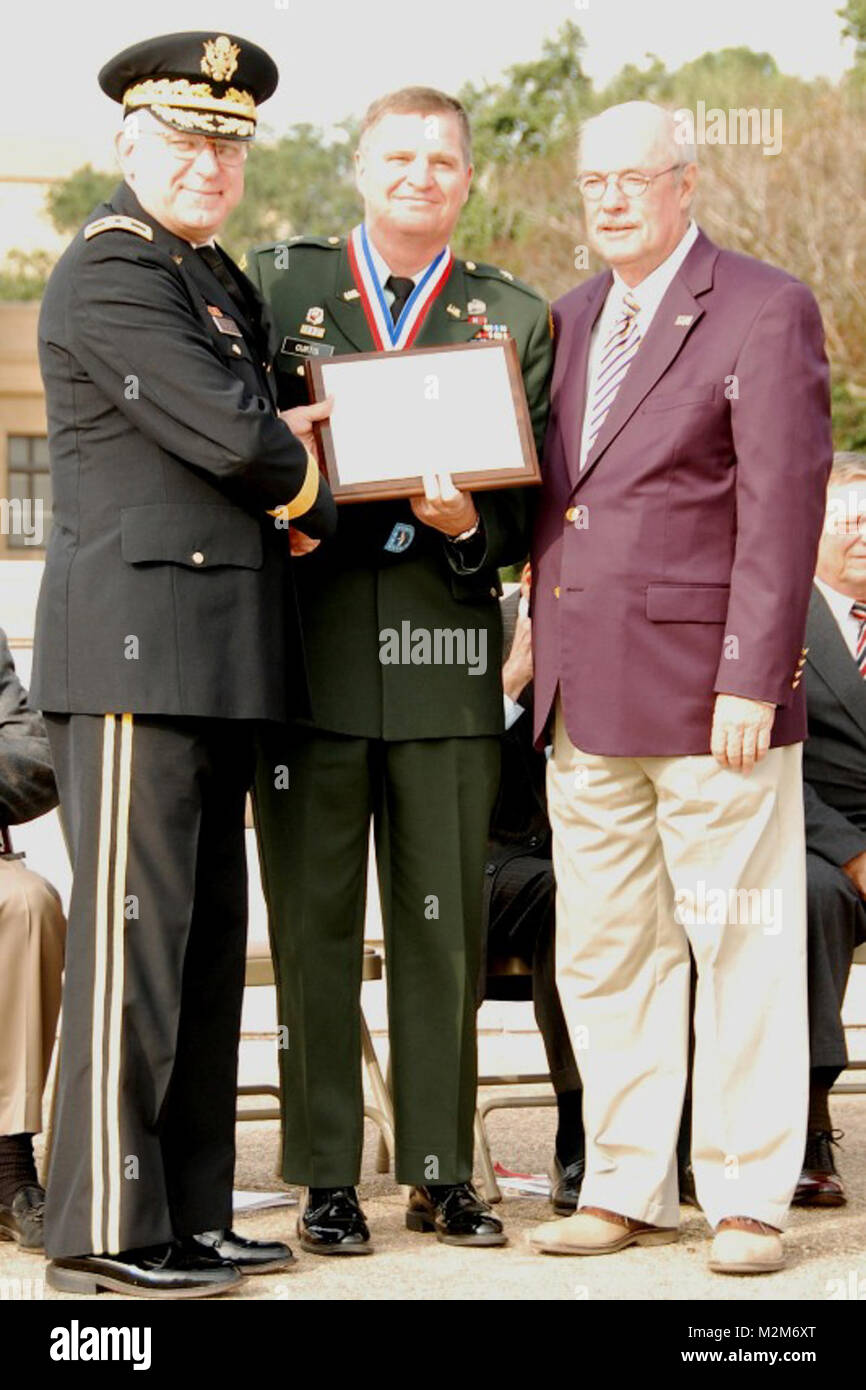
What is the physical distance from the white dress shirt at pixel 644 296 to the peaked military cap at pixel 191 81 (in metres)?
0.93

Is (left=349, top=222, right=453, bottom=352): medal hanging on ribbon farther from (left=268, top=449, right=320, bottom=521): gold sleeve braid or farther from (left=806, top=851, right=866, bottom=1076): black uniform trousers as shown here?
(left=806, top=851, right=866, bottom=1076): black uniform trousers

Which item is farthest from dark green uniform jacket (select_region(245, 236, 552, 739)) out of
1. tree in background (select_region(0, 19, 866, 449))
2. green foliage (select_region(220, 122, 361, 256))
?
green foliage (select_region(220, 122, 361, 256))

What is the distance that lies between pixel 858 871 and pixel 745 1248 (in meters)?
1.40

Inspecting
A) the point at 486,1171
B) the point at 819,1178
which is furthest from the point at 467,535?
the point at 819,1178

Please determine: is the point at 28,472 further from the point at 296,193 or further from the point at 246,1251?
the point at 246,1251

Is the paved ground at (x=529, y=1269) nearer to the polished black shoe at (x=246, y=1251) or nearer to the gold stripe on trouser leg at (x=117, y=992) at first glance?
the polished black shoe at (x=246, y=1251)

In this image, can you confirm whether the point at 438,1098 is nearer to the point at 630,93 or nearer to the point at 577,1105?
the point at 577,1105

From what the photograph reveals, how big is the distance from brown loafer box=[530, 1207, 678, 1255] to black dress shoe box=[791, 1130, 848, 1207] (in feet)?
1.78

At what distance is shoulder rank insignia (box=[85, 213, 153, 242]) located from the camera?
477cm

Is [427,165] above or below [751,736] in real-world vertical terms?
above

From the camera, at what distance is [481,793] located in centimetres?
531

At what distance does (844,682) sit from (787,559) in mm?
1355

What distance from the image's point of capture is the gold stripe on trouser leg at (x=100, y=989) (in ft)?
15.2

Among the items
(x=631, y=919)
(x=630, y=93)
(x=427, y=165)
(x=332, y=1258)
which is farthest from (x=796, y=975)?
(x=630, y=93)
